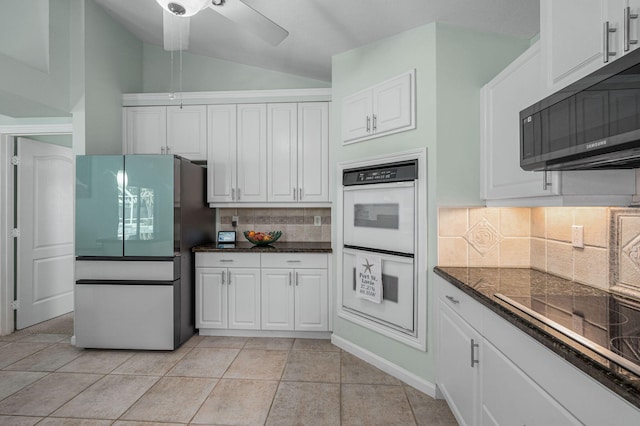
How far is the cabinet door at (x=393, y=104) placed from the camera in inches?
101

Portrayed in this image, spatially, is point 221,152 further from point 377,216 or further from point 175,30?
point 377,216

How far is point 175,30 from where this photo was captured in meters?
2.29

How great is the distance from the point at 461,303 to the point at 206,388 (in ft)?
6.03

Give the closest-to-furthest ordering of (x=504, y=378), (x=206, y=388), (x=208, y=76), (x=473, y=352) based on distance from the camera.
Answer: (x=504, y=378), (x=473, y=352), (x=206, y=388), (x=208, y=76)

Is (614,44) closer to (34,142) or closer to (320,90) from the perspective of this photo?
(320,90)

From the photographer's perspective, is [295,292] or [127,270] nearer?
[127,270]

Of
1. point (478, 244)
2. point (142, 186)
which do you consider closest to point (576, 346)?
point (478, 244)

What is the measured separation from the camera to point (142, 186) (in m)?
3.13

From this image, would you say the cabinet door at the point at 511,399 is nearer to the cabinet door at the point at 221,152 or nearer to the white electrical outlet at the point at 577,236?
the white electrical outlet at the point at 577,236

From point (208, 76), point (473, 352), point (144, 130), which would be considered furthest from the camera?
point (208, 76)

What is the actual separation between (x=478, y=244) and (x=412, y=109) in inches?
40.8

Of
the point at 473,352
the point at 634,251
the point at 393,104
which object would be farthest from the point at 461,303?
the point at 393,104

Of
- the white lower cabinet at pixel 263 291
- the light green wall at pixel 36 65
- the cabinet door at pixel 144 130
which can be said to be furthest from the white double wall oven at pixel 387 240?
the light green wall at pixel 36 65

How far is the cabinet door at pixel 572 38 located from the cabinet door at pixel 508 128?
144mm
